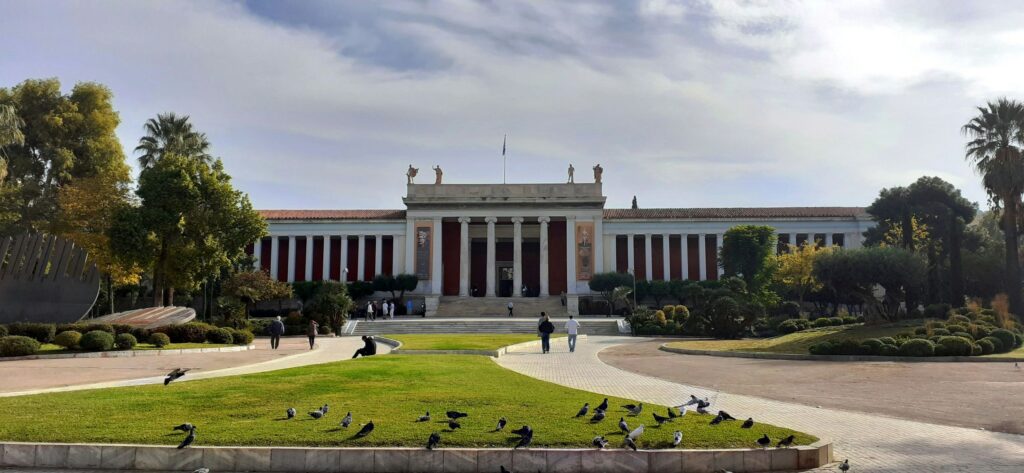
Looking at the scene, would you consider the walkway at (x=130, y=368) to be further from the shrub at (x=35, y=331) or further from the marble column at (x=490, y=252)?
the marble column at (x=490, y=252)

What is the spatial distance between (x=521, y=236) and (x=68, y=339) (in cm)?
4435

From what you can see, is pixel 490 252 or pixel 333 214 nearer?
pixel 490 252

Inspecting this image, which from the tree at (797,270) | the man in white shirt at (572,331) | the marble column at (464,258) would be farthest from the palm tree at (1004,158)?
the marble column at (464,258)

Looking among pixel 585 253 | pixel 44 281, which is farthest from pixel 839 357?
pixel 585 253

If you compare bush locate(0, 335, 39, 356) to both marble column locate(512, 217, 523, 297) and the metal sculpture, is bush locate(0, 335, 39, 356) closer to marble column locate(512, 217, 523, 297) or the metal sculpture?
the metal sculpture

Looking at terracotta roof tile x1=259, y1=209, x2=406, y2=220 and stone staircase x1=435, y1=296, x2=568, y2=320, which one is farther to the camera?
terracotta roof tile x1=259, y1=209, x2=406, y2=220

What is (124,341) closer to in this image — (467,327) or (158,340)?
(158,340)

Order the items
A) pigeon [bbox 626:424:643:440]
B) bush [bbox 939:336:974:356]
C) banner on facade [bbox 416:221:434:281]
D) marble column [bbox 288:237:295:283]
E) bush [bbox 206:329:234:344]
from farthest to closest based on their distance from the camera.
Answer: marble column [bbox 288:237:295:283] → banner on facade [bbox 416:221:434:281] → bush [bbox 206:329:234:344] → bush [bbox 939:336:974:356] → pigeon [bbox 626:424:643:440]

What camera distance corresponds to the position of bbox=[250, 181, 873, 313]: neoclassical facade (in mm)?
60594

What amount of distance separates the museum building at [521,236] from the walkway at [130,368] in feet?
118

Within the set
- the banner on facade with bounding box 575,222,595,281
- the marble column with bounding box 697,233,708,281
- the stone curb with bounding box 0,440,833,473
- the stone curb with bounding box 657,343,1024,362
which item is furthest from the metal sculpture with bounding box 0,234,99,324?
the marble column with bounding box 697,233,708,281

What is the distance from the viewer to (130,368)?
59.4 ft

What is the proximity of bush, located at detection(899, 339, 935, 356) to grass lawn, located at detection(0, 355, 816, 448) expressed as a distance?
13.6m

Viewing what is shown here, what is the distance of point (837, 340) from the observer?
2291 centimetres
